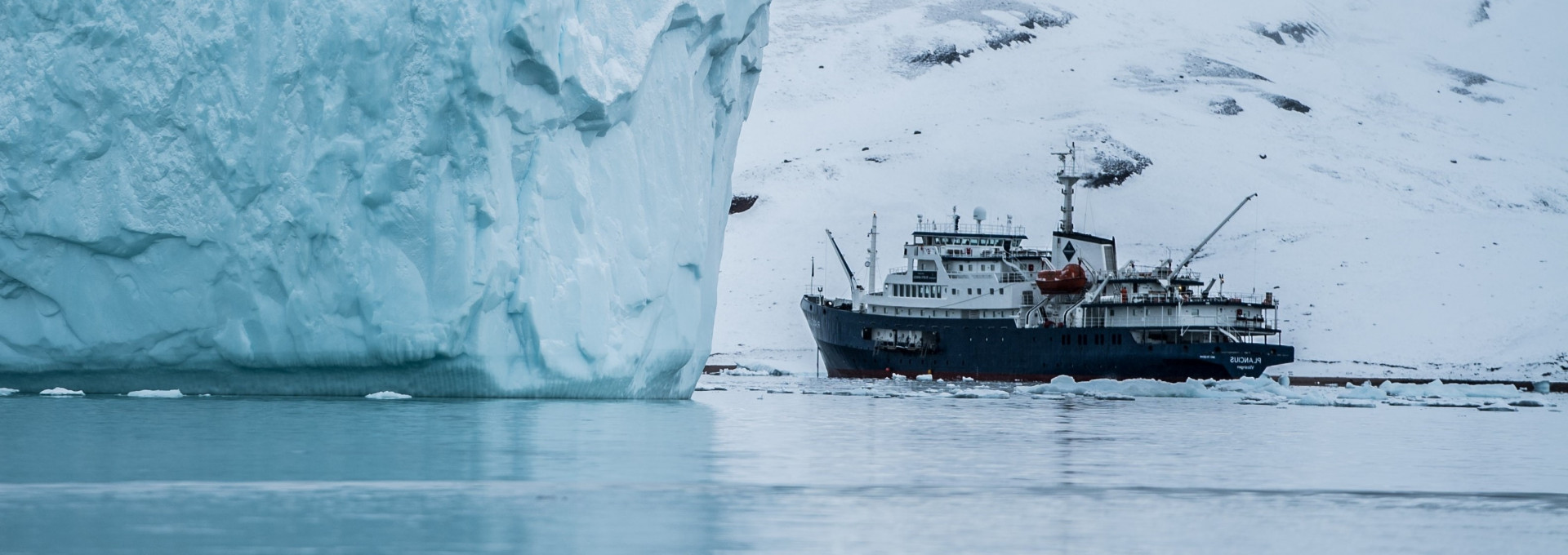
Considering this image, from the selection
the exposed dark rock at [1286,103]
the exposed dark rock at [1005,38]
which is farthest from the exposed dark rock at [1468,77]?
the exposed dark rock at [1005,38]

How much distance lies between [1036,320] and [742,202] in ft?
94.7

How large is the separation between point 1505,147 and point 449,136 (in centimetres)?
8346

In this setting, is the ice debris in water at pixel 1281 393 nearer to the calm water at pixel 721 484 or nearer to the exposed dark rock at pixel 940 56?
the calm water at pixel 721 484

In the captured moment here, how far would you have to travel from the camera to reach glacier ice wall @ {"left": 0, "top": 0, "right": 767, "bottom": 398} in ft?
75.2

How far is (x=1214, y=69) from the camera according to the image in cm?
10394

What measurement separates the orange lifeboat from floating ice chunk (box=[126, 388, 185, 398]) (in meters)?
30.9

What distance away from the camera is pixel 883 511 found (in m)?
11.5

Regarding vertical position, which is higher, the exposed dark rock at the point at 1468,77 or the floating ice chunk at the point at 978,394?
the exposed dark rock at the point at 1468,77

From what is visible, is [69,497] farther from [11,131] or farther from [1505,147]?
[1505,147]

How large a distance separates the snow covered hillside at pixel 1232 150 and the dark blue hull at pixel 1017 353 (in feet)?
18.1

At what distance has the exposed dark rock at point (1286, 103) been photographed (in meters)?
98.1

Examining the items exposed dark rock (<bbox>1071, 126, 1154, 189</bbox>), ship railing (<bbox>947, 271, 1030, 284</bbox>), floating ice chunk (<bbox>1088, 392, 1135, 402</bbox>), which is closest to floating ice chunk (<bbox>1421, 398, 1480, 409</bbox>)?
floating ice chunk (<bbox>1088, 392, 1135, 402</bbox>)

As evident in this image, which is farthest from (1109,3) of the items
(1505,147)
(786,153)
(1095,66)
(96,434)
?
(96,434)

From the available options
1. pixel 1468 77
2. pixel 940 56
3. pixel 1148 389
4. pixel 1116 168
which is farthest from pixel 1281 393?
pixel 1468 77
